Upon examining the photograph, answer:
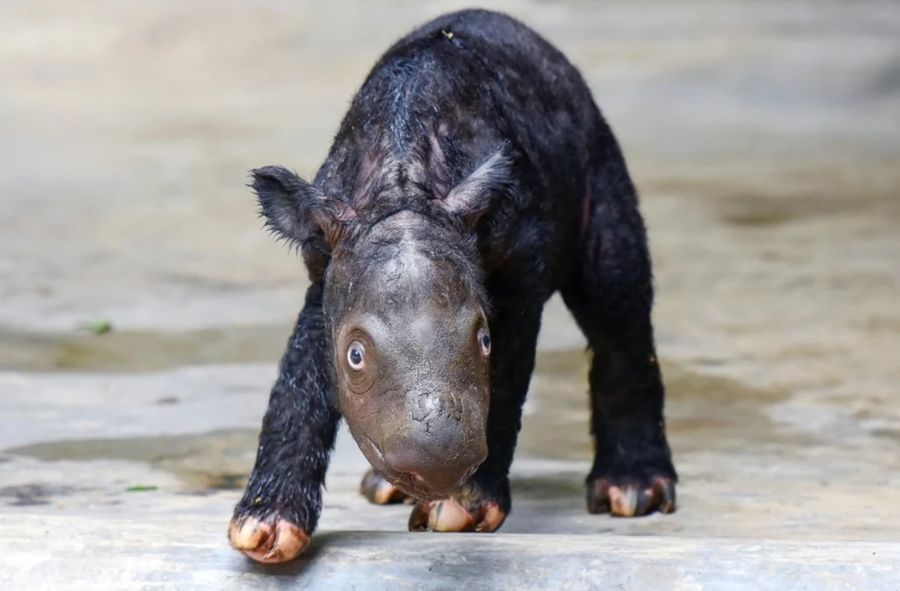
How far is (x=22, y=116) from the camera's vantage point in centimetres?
1702

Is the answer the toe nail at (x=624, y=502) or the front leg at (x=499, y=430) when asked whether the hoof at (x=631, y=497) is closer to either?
the toe nail at (x=624, y=502)

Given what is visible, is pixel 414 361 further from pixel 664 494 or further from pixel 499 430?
pixel 664 494

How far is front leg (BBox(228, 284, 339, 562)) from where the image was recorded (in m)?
5.27

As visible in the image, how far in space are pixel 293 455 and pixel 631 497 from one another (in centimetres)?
196

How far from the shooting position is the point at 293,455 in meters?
5.52

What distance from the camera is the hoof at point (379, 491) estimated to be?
7062 millimetres

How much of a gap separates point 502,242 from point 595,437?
75.8 inches

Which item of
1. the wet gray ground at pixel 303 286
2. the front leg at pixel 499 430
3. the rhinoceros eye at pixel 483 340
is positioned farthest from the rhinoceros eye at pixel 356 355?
the front leg at pixel 499 430

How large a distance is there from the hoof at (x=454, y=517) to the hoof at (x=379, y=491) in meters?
0.84

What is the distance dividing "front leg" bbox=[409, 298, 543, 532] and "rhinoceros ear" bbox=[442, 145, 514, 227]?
0.62 m

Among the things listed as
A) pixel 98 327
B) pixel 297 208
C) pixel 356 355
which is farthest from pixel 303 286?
pixel 356 355

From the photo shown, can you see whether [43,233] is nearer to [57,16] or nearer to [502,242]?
[57,16]

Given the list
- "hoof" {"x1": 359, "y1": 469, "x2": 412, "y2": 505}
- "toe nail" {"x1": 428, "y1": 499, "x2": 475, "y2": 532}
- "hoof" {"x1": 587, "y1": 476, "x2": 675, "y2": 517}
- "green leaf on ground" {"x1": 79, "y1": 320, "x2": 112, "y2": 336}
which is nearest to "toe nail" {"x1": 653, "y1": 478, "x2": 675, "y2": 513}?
"hoof" {"x1": 587, "y1": 476, "x2": 675, "y2": 517}

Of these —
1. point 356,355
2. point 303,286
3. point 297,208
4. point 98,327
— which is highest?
point 297,208
